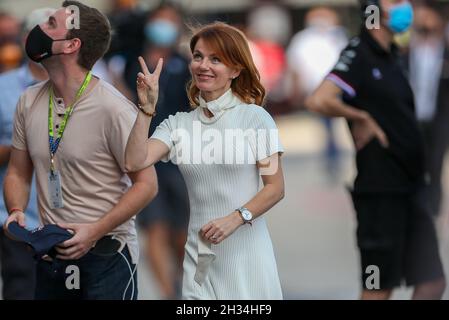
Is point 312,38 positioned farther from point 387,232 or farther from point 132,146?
point 132,146

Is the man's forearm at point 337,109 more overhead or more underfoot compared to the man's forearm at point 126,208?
more overhead

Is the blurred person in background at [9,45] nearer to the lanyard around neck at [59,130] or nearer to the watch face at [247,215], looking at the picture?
the lanyard around neck at [59,130]

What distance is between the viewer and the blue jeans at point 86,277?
5.33 metres

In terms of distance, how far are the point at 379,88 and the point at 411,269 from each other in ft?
3.00

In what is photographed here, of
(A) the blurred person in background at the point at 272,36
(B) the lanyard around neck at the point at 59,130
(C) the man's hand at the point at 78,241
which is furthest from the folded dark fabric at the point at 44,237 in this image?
(A) the blurred person in background at the point at 272,36

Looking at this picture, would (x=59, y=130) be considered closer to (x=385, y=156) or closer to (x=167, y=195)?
(x=385, y=156)

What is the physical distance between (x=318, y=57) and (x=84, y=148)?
10623 mm

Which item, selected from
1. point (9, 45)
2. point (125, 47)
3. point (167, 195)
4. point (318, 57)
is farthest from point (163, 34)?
point (318, 57)

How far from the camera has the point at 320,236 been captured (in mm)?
11141

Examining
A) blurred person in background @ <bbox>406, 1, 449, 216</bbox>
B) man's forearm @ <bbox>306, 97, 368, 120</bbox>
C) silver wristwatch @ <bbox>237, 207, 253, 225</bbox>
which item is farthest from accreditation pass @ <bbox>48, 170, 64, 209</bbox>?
blurred person in background @ <bbox>406, 1, 449, 216</bbox>

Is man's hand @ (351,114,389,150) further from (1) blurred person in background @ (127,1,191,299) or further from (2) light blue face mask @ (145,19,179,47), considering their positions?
(2) light blue face mask @ (145,19,179,47)

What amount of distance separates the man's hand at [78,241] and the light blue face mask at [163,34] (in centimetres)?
361

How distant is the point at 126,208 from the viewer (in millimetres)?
5227
